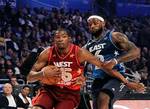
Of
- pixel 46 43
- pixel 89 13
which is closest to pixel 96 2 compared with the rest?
pixel 89 13

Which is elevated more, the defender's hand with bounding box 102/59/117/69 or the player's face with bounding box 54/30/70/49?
the player's face with bounding box 54/30/70/49

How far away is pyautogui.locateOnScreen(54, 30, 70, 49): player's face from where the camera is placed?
→ 584 cm

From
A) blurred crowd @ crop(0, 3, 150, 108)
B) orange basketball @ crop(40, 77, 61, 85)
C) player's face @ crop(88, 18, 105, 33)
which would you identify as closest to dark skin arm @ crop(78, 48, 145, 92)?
orange basketball @ crop(40, 77, 61, 85)

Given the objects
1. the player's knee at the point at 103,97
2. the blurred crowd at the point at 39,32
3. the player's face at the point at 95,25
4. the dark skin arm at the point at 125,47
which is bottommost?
the blurred crowd at the point at 39,32

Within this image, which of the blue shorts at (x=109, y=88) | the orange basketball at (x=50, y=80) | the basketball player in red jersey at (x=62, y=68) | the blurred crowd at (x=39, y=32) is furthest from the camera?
the blurred crowd at (x=39, y=32)

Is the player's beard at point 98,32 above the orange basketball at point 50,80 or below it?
above

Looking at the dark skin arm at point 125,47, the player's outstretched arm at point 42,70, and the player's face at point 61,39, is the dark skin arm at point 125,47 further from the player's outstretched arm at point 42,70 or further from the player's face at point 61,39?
the player's outstretched arm at point 42,70

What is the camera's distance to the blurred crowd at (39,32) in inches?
560

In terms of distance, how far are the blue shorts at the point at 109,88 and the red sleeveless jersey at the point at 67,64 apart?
586 millimetres

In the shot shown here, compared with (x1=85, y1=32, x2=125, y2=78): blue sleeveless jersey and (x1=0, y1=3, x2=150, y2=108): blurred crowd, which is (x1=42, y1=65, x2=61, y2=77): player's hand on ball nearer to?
(x1=85, y1=32, x2=125, y2=78): blue sleeveless jersey

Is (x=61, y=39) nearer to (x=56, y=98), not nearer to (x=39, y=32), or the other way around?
(x=56, y=98)

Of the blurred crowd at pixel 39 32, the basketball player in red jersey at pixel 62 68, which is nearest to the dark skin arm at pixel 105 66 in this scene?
the basketball player in red jersey at pixel 62 68

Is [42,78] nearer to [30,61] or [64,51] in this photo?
[64,51]

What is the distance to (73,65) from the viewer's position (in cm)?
594
